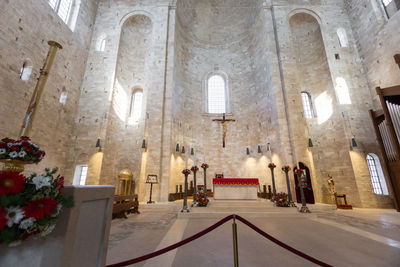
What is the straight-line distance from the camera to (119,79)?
13.7m

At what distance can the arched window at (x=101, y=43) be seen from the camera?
13.7 metres

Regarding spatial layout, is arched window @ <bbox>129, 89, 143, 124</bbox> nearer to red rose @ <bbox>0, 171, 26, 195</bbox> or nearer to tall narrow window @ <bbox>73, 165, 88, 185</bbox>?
tall narrow window @ <bbox>73, 165, 88, 185</bbox>

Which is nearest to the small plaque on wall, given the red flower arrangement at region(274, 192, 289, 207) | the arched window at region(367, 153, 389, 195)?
the red flower arrangement at region(274, 192, 289, 207)

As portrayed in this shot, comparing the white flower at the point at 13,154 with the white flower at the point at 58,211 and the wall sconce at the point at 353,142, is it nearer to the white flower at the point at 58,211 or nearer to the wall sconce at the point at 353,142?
the white flower at the point at 58,211

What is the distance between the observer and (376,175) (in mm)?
10477

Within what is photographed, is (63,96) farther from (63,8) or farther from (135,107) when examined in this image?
(63,8)

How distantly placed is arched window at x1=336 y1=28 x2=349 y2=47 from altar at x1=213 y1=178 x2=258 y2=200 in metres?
13.0

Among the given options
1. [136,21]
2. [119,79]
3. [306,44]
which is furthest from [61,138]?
[306,44]

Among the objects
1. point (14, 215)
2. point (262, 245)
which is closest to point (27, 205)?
point (14, 215)

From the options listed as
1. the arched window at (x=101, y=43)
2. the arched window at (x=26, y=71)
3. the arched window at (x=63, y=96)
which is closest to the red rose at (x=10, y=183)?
the arched window at (x=26, y=71)

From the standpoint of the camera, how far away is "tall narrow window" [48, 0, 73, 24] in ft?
35.5

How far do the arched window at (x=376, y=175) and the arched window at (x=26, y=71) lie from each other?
19.8m

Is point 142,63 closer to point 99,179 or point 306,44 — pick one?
point 99,179

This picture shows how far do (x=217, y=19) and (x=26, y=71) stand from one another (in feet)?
53.1
